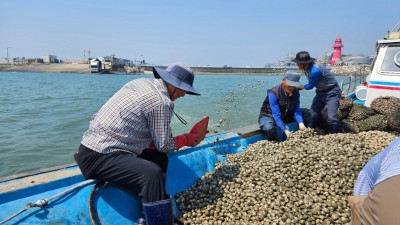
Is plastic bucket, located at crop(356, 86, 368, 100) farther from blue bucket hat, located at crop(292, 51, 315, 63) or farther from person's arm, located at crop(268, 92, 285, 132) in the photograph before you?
person's arm, located at crop(268, 92, 285, 132)

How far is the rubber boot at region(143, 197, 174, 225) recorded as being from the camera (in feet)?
8.55

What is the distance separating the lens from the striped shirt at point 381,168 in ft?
4.99

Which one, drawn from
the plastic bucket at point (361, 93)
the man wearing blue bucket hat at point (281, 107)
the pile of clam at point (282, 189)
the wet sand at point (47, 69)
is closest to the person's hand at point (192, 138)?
the pile of clam at point (282, 189)

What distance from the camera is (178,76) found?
2885mm

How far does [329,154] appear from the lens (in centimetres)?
374

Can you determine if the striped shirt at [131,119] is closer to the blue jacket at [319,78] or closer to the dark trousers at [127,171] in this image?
the dark trousers at [127,171]

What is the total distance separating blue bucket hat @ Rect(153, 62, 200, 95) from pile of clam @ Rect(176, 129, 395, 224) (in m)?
1.20

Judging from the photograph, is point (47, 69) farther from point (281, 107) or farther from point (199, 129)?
point (199, 129)

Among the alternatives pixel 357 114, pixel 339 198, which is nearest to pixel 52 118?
pixel 357 114

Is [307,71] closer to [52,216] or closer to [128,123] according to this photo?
[128,123]

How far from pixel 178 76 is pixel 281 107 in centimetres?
299

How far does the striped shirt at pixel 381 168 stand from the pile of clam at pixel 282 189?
107 cm

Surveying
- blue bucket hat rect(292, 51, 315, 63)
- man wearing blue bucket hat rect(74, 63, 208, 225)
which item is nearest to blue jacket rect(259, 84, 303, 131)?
blue bucket hat rect(292, 51, 315, 63)

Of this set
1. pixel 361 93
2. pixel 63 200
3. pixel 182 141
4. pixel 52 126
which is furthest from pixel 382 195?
pixel 52 126
